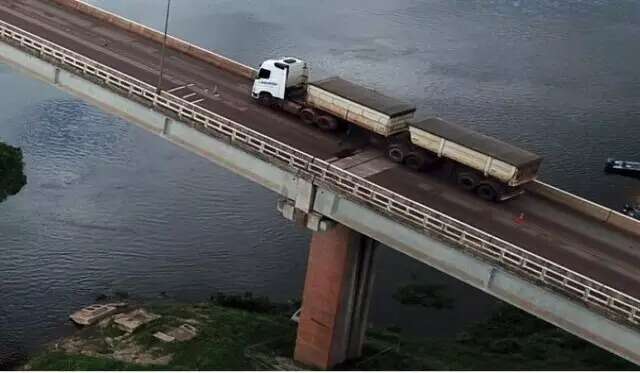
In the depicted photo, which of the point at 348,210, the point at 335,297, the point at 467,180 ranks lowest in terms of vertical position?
the point at 335,297

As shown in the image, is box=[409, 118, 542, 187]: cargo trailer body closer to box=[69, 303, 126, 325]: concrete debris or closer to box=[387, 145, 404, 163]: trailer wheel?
box=[387, 145, 404, 163]: trailer wheel

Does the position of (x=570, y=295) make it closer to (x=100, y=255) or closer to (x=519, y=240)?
(x=519, y=240)

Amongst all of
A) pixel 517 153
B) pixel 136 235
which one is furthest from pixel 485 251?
pixel 136 235

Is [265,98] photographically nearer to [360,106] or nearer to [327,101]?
[327,101]

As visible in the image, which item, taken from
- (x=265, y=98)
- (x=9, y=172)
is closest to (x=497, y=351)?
(x=265, y=98)

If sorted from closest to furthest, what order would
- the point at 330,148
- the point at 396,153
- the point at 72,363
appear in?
1. the point at 396,153
2. the point at 330,148
3. the point at 72,363

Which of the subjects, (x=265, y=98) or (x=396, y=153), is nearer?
(x=396, y=153)

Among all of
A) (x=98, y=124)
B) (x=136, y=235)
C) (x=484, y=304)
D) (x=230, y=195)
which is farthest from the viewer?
(x=98, y=124)
